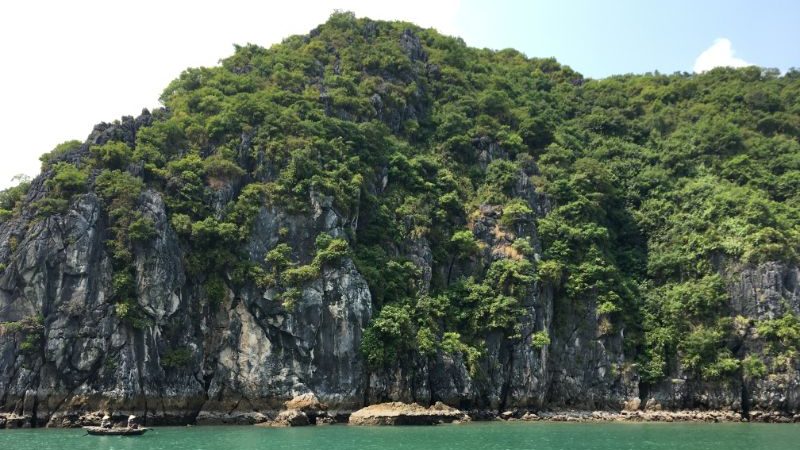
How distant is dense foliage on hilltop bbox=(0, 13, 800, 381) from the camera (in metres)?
43.8

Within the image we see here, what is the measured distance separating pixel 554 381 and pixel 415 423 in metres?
13.6

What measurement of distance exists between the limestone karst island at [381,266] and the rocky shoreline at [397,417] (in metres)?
0.17

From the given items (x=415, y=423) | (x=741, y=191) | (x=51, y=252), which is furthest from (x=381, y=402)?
(x=741, y=191)

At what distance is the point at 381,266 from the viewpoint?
1861 inches

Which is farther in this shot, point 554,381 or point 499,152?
point 499,152

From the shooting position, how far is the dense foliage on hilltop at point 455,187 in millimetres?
43844

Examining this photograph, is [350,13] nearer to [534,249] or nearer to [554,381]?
[534,249]

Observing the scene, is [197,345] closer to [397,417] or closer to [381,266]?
[397,417]

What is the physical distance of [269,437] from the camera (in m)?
32.2

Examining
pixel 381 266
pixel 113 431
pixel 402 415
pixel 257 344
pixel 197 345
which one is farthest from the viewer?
pixel 381 266

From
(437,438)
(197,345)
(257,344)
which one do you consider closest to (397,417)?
(437,438)

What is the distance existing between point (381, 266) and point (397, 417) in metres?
11.7

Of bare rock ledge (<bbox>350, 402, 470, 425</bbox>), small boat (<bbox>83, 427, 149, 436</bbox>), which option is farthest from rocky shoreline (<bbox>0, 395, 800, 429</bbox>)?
small boat (<bbox>83, 427, 149, 436</bbox>)

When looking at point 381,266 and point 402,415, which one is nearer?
point 402,415
